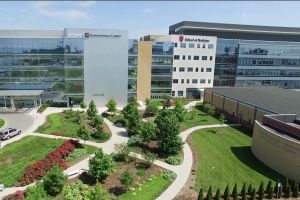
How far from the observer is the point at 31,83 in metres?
73.8

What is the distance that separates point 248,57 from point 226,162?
5932cm

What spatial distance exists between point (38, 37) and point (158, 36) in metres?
31.2

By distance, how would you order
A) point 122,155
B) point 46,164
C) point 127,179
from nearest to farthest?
1. point 127,179
2. point 46,164
3. point 122,155

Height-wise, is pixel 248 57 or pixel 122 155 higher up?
pixel 248 57

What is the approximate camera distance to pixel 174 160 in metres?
41.9

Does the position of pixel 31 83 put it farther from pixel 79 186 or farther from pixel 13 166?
pixel 79 186

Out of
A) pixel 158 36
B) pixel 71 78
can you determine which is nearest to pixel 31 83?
pixel 71 78

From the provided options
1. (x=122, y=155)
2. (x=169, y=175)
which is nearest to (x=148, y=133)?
(x=122, y=155)

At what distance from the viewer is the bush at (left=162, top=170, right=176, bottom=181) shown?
122 feet

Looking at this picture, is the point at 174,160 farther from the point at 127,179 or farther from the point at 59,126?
the point at 59,126

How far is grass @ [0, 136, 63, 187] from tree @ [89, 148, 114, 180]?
8814 mm

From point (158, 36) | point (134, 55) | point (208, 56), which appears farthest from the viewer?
point (208, 56)

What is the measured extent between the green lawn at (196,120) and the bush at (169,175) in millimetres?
20785

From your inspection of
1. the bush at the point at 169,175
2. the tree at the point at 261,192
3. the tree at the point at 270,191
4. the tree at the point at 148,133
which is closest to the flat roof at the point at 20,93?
the tree at the point at 148,133
